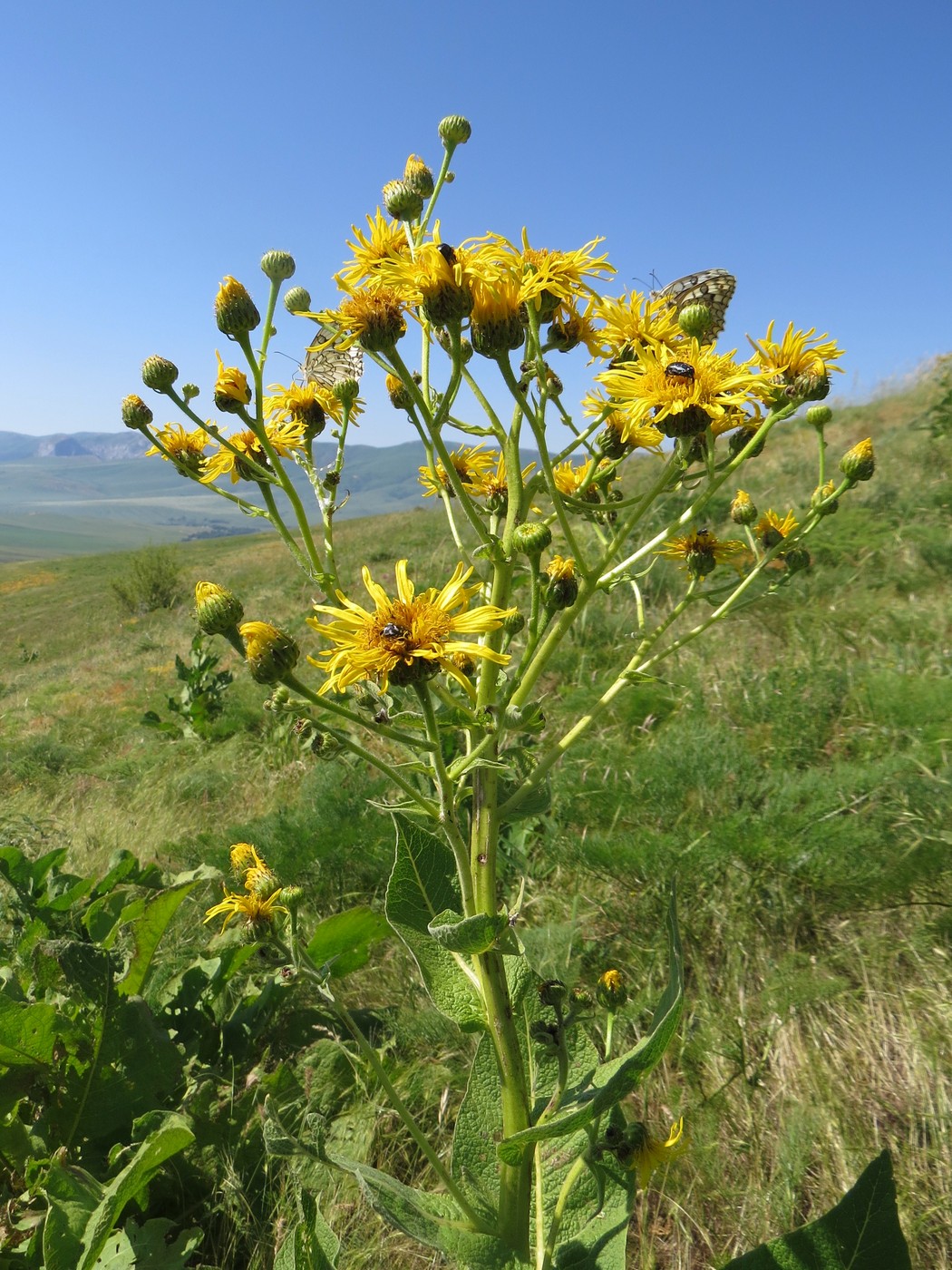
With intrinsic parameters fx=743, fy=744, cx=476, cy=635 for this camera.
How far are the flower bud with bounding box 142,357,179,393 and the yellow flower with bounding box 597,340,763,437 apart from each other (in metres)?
1.11

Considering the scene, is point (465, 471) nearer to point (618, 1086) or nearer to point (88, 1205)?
point (618, 1086)

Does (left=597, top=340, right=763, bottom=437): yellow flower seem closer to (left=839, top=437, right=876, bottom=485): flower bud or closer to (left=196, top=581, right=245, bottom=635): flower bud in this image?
(left=196, top=581, right=245, bottom=635): flower bud

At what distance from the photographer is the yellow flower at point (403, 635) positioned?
4.26 feet

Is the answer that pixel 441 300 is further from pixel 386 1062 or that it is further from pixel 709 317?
pixel 386 1062

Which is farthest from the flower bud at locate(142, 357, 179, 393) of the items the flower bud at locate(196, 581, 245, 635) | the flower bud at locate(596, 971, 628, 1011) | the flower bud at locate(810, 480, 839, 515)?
the flower bud at locate(596, 971, 628, 1011)

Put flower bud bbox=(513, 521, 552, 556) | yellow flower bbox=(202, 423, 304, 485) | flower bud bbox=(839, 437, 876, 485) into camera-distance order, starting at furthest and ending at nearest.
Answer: flower bud bbox=(839, 437, 876, 485), yellow flower bbox=(202, 423, 304, 485), flower bud bbox=(513, 521, 552, 556)

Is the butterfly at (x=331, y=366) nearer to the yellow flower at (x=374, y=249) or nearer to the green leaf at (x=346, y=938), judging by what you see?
the yellow flower at (x=374, y=249)

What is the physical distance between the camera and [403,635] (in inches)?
52.8

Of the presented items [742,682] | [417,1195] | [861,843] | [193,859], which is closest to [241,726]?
[193,859]

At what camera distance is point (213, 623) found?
5.60 ft

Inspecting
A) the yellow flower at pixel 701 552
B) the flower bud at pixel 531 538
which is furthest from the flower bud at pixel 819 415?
the flower bud at pixel 531 538

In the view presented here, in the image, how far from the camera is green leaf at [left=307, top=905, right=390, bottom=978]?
9.21 ft

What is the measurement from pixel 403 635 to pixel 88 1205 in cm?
174

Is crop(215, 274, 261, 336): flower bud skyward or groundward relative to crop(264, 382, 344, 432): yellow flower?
skyward
